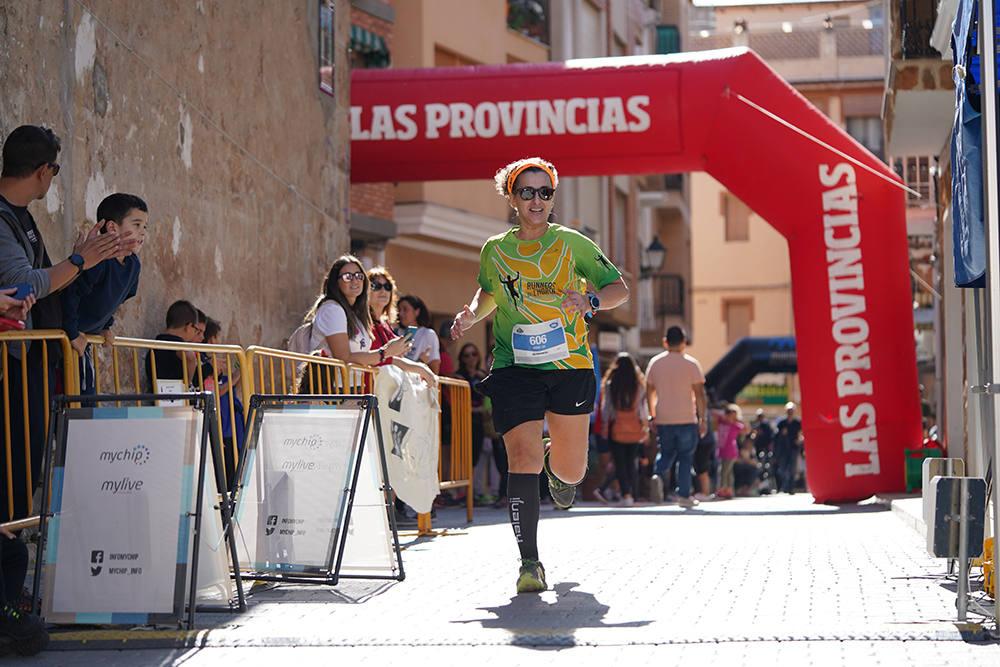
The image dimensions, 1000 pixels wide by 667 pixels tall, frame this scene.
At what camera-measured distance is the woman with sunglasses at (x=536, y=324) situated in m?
6.66

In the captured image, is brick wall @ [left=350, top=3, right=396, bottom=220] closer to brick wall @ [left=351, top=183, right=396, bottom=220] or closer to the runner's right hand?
brick wall @ [left=351, top=183, right=396, bottom=220]

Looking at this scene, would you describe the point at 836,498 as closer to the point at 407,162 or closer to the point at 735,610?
the point at 407,162

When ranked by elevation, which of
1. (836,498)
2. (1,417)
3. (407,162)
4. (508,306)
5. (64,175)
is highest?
(407,162)

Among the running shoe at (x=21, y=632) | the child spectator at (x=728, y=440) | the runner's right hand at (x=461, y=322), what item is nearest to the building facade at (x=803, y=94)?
the child spectator at (x=728, y=440)

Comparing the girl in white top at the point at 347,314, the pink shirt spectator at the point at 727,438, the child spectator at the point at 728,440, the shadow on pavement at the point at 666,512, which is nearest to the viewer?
the girl in white top at the point at 347,314

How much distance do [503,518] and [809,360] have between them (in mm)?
3487

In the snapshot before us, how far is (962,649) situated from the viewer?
4.64 metres

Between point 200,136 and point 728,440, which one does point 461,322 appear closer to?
point 200,136

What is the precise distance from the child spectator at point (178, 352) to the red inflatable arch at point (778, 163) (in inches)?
217

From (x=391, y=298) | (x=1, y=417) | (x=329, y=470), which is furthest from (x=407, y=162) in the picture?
(x=1, y=417)

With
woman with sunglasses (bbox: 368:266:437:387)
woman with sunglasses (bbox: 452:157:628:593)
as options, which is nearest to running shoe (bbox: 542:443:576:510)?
woman with sunglasses (bbox: 452:157:628:593)

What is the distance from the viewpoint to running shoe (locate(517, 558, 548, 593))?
250 inches

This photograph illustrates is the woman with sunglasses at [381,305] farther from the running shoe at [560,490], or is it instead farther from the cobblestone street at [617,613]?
the running shoe at [560,490]

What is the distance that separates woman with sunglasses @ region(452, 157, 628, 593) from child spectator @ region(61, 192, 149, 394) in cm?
148
